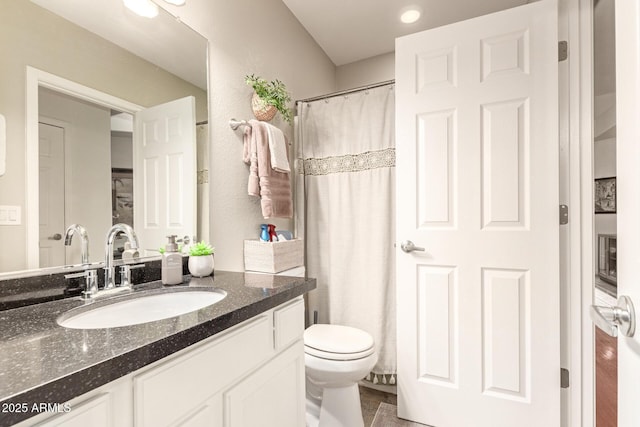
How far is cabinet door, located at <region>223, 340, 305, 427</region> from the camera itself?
2.64ft

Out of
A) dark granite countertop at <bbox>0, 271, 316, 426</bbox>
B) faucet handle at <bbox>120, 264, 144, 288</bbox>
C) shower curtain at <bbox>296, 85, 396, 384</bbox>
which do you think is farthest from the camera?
shower curtain at <bbox>296, 85, 396, 384</bbox>

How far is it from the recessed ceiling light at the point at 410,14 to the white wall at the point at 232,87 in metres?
0.88

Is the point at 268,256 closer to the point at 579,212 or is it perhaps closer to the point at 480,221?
the point at 480,221

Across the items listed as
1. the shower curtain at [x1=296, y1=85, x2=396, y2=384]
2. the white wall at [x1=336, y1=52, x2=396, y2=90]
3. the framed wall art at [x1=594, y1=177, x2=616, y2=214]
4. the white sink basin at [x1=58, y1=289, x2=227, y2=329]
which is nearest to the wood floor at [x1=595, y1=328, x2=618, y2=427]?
the framed wall art at [x1=594, y1=177, x2=616, y2=214]

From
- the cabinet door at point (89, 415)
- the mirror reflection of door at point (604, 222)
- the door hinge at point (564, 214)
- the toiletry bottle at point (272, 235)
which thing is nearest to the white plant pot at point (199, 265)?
the toiletry bottle at point (272, 235)

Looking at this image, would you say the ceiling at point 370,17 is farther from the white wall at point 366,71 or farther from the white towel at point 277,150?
the white towel at point 277,150

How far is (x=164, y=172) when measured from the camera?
1.24 metres

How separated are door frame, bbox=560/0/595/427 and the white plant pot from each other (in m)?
1.64

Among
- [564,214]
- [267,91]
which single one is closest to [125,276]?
[267,91]

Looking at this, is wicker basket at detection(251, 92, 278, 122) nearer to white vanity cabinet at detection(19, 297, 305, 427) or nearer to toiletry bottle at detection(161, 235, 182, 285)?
toiletry bottle at detection(161, 235, 182, 285)

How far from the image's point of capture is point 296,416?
1.08m

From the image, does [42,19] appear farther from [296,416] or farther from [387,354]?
[387,354]

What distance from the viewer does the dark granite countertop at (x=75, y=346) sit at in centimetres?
43

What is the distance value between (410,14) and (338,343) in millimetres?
2230
